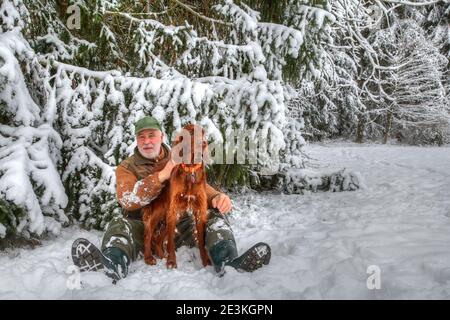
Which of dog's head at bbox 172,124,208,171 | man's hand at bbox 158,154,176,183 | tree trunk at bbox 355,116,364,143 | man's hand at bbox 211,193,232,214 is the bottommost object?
man's hand at bbox 211,193,232,214

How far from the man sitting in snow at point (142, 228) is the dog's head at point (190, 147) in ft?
0.43

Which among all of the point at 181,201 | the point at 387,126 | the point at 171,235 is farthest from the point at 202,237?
the point at 387,126

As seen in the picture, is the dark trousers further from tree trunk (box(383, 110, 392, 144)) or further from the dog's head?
tree trunk (box(383, 110, 392, 144))

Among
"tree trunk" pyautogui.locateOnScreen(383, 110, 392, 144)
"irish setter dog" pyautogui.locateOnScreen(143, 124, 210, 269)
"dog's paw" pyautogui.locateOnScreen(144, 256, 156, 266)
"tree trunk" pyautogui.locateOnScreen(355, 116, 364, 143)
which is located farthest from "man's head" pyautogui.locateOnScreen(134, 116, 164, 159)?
"tree trunk" pyautogui.locateOnScreen(355, 116, 364, 143)

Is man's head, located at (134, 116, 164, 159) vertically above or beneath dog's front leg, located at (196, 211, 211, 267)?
above

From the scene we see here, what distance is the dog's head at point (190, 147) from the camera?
281 centimetres

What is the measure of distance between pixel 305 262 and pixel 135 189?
1614 millimetres

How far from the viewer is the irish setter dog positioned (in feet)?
9.35

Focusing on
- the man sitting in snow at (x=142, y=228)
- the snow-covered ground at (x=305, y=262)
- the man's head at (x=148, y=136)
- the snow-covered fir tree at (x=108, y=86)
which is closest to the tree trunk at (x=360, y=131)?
the snow-covered ground at (x=305, y=262)

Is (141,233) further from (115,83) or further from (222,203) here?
(115,83)

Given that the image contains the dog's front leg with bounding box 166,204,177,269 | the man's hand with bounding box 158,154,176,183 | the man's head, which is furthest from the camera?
the man's head

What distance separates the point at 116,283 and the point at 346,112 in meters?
20.1
